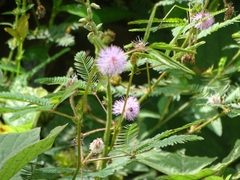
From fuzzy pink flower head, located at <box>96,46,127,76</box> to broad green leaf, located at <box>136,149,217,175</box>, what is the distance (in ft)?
1.32

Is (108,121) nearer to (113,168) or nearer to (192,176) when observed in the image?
(113,168)

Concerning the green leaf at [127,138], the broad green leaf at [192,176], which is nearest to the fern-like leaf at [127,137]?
the green leaf at [127,138]

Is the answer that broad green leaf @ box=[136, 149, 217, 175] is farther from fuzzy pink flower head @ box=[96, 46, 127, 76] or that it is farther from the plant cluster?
fuzzy pink flower head @ box=[96, 46, 127, 76]

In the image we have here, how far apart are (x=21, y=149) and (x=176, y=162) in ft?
1.29

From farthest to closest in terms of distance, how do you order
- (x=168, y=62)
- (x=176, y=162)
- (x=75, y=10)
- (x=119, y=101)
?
(x=75, y=10), (x=176, y=162), (x=119, y=101), (x=168, y=62)

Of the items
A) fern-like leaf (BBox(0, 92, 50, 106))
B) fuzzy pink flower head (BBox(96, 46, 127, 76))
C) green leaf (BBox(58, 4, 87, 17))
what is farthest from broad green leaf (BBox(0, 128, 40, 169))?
green leaf (BBox(58, 4, 87, 17))

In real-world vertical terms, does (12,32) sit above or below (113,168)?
above

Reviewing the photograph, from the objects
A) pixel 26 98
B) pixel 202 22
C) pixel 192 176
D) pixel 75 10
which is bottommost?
pixel 192 176

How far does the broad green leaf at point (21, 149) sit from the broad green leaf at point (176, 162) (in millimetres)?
272

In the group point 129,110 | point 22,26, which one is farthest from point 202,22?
point 22,26

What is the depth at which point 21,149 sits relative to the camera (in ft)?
1.95

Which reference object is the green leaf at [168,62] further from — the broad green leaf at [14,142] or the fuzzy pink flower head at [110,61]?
the broad green leaf at [14,142]

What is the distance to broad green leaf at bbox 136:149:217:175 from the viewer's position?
87 cm

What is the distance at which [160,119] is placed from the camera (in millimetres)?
1106
